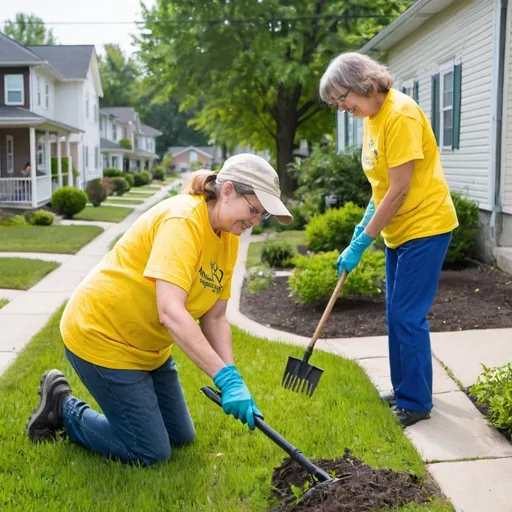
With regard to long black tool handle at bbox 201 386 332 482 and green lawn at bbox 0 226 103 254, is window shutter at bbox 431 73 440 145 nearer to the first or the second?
green lawn at bbox 0 226 103 254

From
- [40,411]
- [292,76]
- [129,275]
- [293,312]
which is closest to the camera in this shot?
[129,275]

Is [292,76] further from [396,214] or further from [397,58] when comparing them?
[396,214]

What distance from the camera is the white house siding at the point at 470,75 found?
10.7 m

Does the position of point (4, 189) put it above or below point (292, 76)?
below

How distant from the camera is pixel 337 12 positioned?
992 inches

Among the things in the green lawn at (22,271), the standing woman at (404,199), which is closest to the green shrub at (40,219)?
the green lawn at (22,271)

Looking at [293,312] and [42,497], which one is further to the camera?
[293,312]

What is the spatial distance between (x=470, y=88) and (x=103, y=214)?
15.6 m

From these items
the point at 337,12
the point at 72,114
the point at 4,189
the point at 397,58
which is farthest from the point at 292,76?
the point at 72,114

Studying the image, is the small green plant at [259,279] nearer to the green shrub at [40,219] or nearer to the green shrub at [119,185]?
the green shrub at [40,219]

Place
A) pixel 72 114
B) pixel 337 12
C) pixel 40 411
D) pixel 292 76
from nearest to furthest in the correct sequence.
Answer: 1. pixel 40 411
2. pixel 292 76
3. pixel 337 12
4. pixel 72 114

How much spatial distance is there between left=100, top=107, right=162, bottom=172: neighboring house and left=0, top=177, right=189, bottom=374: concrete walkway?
142ft

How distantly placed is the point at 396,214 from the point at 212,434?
161 centimetres

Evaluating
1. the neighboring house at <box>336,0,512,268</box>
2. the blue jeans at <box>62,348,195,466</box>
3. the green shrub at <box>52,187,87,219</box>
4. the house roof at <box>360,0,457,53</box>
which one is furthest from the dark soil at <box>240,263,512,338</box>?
the green shrub at <box>52,187,87,219</box>
